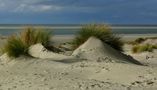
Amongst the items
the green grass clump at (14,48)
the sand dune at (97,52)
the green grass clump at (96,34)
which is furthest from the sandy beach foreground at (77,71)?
the green grass clump at (96,34)

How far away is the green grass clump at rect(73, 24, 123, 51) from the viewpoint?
56.5 feet

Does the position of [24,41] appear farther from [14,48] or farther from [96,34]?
[96,34]

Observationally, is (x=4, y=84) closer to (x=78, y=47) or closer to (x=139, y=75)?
(x=139, y=75)

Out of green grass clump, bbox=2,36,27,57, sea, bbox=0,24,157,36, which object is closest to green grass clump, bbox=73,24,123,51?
sea, bbox=0,24,157,36

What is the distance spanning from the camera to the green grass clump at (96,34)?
17.2m

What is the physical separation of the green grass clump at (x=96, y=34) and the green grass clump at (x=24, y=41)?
3.62 feet

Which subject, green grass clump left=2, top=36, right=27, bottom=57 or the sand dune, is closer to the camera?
green grass clump left=2, top=36, right=27, bottom=57

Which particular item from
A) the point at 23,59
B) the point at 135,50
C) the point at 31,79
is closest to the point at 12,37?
the point at 23,59

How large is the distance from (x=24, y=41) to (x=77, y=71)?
3.72 metres

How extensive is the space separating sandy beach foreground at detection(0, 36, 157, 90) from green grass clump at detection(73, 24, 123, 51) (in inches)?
23.8

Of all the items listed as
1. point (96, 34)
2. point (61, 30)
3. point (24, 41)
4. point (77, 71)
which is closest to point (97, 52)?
point (96, 34)

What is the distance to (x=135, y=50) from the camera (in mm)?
22125

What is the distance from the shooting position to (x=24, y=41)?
53.0 feet

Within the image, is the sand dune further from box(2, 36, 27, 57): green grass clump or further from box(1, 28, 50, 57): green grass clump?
box(2, 36, 27, 57): green grass clump
